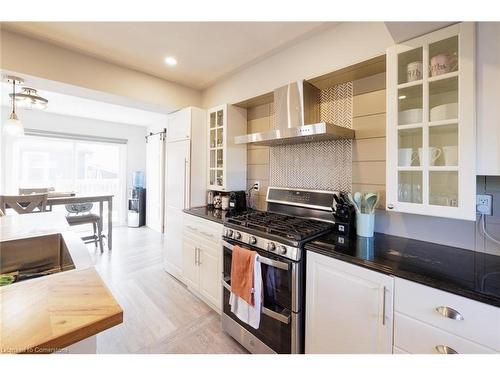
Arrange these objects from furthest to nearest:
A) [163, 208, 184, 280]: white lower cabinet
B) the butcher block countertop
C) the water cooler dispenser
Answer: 1. the water cooler dispenser
2. [163, 208, 184, 280]: white lower cabinet
3. the butcher block countertop

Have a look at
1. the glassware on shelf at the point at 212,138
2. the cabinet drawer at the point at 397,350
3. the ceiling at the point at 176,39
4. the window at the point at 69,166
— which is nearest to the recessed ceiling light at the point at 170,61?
the ceiling at the point at 176,39

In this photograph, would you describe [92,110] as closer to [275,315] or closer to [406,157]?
[275,315]

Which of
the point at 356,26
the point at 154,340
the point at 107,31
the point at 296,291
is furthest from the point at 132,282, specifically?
the point at 356,26

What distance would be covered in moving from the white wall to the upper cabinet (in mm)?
186

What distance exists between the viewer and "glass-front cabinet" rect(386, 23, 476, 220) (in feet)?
3.50

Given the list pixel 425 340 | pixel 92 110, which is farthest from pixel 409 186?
pixel 92 110

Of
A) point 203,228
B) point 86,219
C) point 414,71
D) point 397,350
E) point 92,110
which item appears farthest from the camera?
point 92,110

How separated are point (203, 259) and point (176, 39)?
6.44ft

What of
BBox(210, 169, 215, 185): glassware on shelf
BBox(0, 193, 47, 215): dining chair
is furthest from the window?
BBox(210, 169, 215, 185): glassware on shelf

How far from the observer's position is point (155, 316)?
6.60 ft

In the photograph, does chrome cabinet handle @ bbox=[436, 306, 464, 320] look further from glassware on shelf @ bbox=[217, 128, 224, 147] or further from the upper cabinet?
glassware on shelf @ bbox=[217, 128, 224, 147]

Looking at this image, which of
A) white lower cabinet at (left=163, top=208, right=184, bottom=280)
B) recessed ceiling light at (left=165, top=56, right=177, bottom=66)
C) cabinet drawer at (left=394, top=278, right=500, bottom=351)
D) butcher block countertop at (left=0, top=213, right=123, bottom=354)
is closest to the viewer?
butcher block countertop at (left=0, top=213, right=123, bottom=354)
